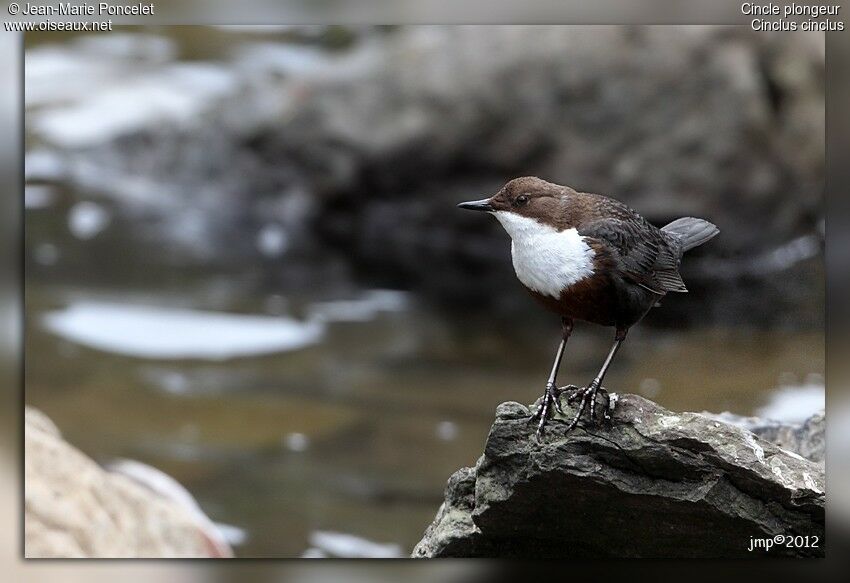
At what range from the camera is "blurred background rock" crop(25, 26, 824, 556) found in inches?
181

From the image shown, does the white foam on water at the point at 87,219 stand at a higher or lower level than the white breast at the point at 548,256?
higher

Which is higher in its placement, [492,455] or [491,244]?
[491,244]

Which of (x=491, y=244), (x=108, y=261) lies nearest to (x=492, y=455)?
(x=491, y=244)

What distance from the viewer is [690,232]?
111 inches

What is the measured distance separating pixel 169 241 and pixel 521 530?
422cm

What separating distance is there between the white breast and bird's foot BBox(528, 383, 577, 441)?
0.27 meters

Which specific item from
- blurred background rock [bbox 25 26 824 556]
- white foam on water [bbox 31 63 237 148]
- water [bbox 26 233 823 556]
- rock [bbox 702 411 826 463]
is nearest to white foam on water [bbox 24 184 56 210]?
blurred background rock [bbox 25 26 824 556]

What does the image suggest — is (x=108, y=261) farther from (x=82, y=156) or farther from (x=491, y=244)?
(x=491, y=244)

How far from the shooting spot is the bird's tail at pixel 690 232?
2.78m

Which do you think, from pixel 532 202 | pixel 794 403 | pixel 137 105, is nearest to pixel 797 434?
pixel 794 403

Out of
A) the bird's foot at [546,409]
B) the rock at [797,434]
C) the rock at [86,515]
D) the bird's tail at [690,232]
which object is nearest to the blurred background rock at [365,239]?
the rock at [797,434]

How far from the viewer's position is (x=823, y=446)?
3.26 meters

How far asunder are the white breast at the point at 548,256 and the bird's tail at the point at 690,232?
1.35ft

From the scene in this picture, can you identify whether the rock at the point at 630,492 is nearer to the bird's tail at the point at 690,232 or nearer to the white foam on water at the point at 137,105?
the bird's tail at the point at 690,232
